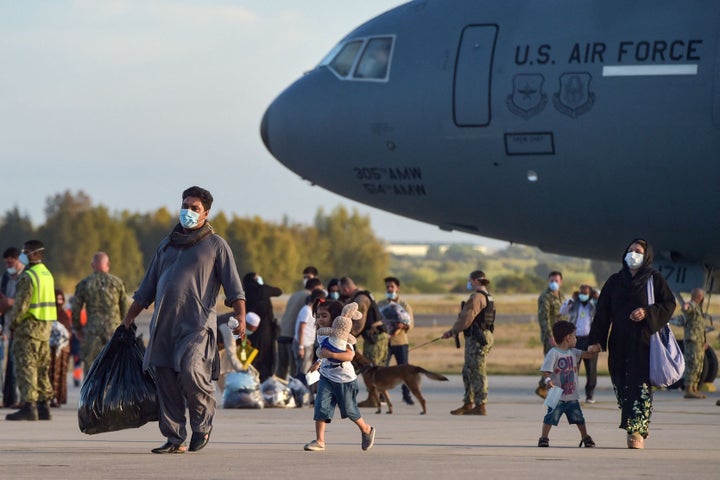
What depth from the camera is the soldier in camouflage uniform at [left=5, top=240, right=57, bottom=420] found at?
1698cm

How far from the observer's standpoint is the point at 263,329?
22.2m

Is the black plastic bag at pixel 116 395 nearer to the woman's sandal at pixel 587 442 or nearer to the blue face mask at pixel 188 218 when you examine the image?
the blue face mask at pixel 188 218

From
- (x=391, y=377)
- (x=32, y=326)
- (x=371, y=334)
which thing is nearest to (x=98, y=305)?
(x=32, y=326)

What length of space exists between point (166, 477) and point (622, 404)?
4.63 metres

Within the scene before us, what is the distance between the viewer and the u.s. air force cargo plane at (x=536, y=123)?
18.5 m

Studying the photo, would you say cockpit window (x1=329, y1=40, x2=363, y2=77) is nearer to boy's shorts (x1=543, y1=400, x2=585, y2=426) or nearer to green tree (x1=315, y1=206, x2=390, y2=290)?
boy's shorts (x1=543, y1=400, x2=585, y2=426)

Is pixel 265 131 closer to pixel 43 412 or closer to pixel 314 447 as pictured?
pixel 43 412

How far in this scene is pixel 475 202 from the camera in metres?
20.2

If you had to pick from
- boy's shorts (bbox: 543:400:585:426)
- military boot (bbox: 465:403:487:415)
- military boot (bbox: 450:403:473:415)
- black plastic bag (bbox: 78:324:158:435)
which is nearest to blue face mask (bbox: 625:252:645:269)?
boy's shorts (bbox: 543:400:585:426)

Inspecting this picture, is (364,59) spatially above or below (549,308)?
above

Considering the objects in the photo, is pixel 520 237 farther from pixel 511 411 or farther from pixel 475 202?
pixel 511 411

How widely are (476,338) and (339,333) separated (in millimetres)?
5922

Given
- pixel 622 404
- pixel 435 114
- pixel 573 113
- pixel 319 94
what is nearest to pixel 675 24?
pixel 573 113

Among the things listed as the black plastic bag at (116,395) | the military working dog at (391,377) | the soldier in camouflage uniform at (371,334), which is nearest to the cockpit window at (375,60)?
the soldier in camouflage uniform at (371,334)
